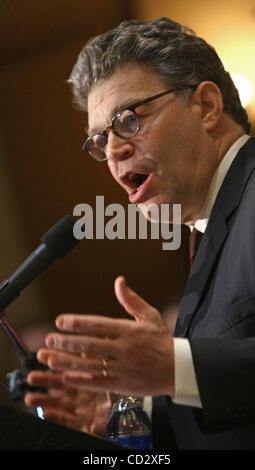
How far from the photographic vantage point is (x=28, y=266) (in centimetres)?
92

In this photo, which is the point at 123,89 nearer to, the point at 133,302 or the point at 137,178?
the point at 137,178

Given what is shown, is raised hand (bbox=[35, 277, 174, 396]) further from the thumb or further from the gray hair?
the gray hair

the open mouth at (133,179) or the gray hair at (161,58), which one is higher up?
the gray hair at (161,58)

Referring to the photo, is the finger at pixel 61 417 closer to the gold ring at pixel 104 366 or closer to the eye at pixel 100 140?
the gold ring at pixel 104 366

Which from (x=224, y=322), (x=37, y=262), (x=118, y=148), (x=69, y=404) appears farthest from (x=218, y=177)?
(x=69, y=404)

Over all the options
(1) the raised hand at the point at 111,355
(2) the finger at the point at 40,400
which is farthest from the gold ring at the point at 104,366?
(2) the finger at the point at 40,400

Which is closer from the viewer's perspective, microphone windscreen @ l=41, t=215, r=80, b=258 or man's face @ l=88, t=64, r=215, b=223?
microphone windscreen @ l=41, t=215, r=80, b=258

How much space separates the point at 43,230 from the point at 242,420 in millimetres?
2210

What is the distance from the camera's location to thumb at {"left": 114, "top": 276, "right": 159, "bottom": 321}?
0.76 meters

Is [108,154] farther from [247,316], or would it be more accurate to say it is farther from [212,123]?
[247,316]

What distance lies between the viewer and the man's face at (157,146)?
136 centimetres

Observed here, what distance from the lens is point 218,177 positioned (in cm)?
134

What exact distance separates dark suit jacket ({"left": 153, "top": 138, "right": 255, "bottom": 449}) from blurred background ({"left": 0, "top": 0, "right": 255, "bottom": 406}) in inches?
65.6

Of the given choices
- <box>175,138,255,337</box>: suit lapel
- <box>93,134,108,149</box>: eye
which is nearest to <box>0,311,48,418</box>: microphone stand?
<box>175,138,255,337</box>: suit lapel
